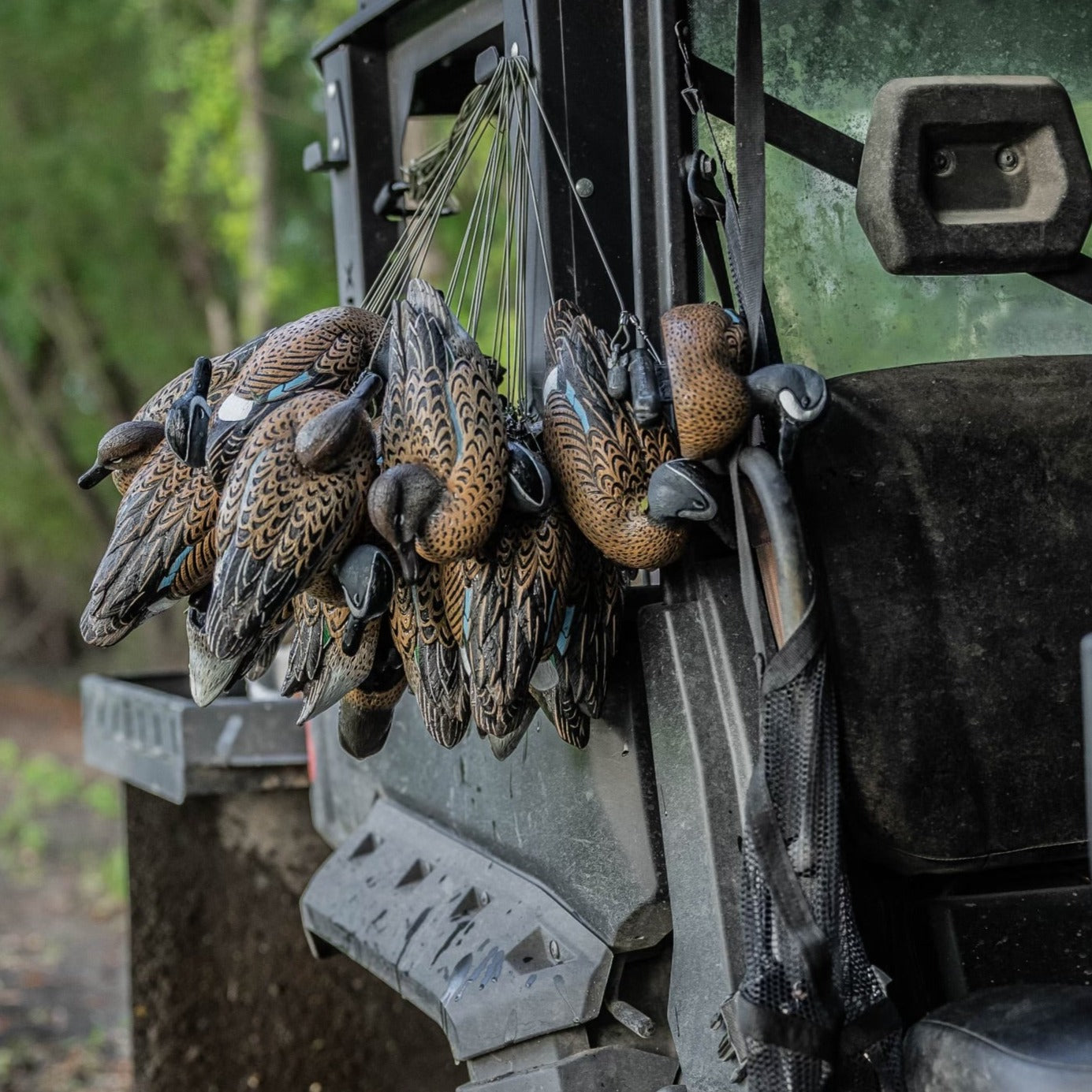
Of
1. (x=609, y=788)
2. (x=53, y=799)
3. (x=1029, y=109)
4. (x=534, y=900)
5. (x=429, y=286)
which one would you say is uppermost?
(x=1029, y=109)

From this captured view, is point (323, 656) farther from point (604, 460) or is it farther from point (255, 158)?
point (255, 158)

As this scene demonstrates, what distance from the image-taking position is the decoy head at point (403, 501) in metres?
1.60

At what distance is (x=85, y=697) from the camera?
3.55 meters

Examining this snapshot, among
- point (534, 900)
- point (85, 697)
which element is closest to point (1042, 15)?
point (534, 900)

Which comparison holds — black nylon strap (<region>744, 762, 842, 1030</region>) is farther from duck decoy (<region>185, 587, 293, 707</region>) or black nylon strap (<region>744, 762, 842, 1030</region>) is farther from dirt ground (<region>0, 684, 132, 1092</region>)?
dirt ground (<region>0, 684, 132, 1092</region>)

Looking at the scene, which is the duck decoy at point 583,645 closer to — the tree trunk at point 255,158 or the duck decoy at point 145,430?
the duck decoy at point 145,430

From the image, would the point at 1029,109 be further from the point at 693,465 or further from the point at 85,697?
the point at 85,697

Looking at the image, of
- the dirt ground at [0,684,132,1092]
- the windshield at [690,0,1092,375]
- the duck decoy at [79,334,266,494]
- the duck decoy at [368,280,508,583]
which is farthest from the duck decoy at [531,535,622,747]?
the dirt ground at [0,684,132,1092]

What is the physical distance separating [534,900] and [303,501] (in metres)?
0.68

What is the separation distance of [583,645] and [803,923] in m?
0.45

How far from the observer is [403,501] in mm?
1611

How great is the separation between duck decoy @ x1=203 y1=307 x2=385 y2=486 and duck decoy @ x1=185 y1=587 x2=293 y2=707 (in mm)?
219

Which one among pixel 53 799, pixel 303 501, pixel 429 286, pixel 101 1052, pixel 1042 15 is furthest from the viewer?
pixel 53 799

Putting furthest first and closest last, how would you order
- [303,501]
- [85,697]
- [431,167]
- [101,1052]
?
[101,1052], [85,697], [431,167], [303,501]
